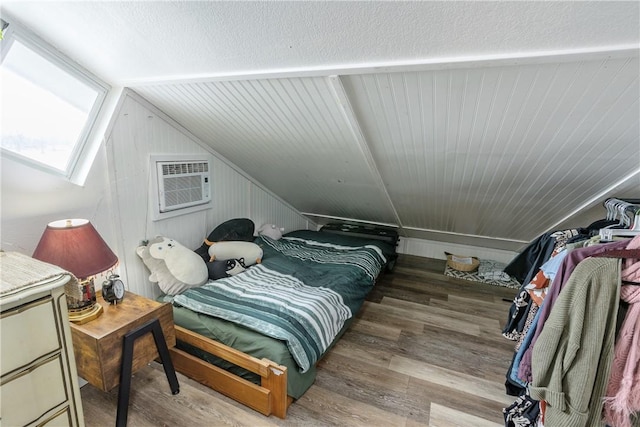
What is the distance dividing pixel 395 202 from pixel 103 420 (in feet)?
8.81

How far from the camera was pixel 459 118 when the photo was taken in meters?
1.51

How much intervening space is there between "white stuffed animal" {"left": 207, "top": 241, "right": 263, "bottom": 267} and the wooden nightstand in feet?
2.83

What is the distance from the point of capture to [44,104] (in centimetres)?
157

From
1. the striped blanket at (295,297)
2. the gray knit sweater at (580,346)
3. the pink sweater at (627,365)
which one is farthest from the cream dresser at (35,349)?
the pink sweater at (627,365)

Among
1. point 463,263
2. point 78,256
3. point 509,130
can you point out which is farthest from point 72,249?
point 463,263

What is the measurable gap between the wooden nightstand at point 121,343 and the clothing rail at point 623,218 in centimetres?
215

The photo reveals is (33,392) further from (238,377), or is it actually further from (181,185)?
(181,185)

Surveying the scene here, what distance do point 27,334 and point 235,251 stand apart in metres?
1.61

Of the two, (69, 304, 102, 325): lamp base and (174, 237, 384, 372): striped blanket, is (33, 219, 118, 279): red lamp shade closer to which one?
(69, 304, 102, 325): lamp base

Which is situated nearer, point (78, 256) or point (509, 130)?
point (78, 256)

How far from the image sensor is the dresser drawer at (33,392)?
0.85m

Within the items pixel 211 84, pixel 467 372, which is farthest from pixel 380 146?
pixel 467 372

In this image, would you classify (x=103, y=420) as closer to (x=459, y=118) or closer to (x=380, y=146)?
(x=380, y=146)

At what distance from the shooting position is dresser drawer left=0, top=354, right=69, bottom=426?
0.85m
